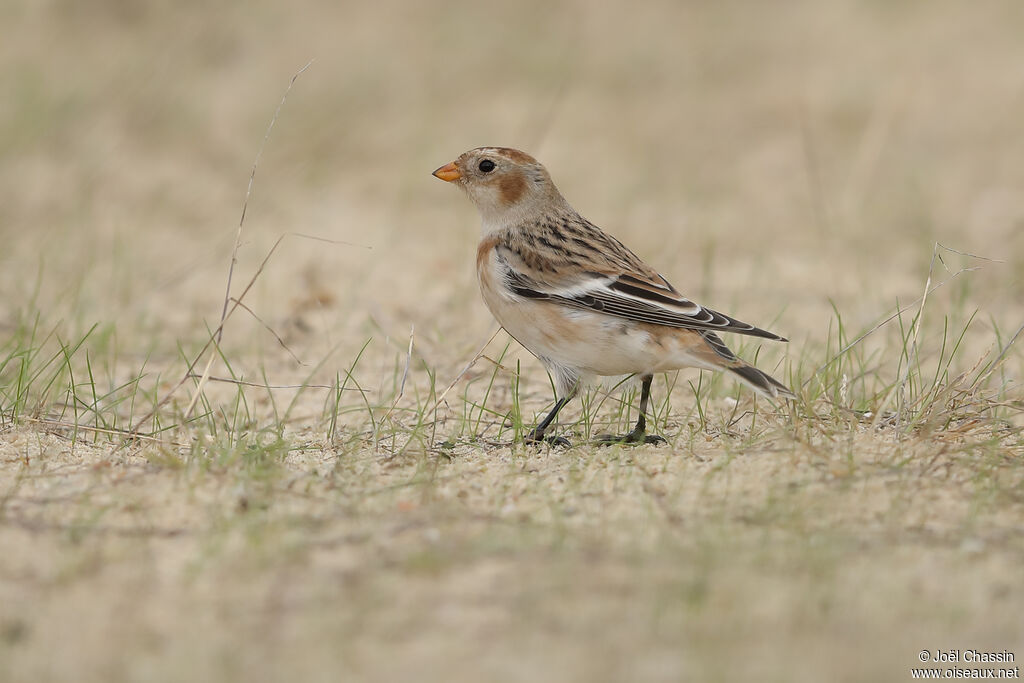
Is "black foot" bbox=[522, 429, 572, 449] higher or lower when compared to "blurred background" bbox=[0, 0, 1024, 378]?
lower

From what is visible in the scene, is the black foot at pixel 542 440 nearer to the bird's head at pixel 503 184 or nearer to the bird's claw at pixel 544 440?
the bird's claw at pixel 544 440

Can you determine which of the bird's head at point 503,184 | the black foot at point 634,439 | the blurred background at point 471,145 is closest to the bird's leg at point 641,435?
the black foot at point 634,439

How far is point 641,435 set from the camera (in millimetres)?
3939

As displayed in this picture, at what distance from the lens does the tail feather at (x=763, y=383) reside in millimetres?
3623

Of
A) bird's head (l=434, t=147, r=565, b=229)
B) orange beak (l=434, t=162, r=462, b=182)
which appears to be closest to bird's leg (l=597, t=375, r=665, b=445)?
bird's head (l=434, t=147, r=565, b=229)

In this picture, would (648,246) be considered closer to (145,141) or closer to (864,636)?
(145,141)

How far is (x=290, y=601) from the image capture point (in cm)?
262

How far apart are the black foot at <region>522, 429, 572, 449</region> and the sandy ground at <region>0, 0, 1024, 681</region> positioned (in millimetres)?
82

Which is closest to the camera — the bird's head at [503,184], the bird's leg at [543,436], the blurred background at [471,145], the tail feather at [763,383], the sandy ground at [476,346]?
the sandy ground at [476,346]

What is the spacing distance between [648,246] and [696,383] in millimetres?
2218

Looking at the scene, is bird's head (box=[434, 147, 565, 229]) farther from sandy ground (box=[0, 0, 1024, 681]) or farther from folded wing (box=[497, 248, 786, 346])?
sandy ground (box=[0, 0, 1024, 681])

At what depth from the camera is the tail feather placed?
3.62 metres

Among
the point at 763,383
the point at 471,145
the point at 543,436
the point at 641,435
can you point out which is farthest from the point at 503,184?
the point at 471,145

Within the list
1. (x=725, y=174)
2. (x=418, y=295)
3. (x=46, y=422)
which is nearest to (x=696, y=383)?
(x=418, y=295)
